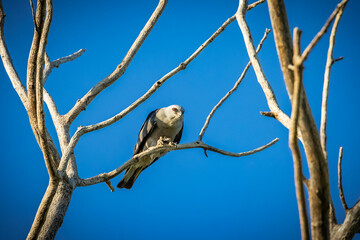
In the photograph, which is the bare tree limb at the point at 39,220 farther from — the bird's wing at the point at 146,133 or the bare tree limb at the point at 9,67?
the bird's wing at the point at 146,133

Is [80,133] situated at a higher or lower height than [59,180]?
higher

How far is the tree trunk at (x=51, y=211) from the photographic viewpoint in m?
3.19

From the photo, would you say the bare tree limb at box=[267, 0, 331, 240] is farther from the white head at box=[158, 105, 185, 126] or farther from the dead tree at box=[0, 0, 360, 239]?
the white head at box=[158, 105, 185, 126]

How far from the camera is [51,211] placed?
3.49 meters

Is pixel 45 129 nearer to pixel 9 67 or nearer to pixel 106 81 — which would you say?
pixel 106 81

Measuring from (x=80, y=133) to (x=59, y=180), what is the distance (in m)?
0.61

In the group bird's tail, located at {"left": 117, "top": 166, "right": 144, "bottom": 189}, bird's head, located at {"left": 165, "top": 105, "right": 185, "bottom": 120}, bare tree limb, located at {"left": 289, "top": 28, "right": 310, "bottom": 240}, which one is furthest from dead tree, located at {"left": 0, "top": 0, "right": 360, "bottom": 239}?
bird's head, located at {"left": 165, "top": 105, "right": 185, "bottom": 120}

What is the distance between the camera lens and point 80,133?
3770mm

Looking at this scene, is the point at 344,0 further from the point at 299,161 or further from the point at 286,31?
the point at 299,161

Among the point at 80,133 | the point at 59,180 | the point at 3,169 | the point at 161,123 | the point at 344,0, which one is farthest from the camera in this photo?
the point at 3,169

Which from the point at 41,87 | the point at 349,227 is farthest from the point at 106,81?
the point at 349,227

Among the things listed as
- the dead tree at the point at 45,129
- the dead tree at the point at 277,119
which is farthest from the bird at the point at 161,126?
the dead tree at the point at 45,129

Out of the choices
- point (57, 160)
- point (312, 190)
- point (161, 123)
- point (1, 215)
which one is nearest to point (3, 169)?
point (1, 215)

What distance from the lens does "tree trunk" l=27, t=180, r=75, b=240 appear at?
319 centimetres
